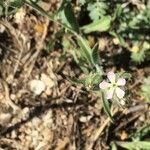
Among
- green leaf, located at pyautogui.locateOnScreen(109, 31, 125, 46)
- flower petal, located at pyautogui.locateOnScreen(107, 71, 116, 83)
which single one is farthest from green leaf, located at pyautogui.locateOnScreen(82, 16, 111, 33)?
flower petal, located at pyautogui.locateOnScreen(107, 71, 116, 83)

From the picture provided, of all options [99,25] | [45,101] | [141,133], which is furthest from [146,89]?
[45,101]

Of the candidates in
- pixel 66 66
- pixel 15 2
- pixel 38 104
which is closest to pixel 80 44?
pixel 66 66

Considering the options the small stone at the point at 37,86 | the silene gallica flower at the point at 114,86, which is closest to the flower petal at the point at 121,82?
the silene gallica flower at the point at 114,86

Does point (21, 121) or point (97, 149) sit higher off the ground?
point (21, 121)

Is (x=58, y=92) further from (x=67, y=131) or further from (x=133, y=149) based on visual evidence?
(x=133, y=149)

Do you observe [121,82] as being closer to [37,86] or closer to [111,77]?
[111,77]

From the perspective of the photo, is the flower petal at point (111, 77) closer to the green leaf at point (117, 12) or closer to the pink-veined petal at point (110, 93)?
the pink-veined petal at point (110, 93)

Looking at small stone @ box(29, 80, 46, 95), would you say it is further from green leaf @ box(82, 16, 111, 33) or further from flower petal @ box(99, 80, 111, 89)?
flower petal @ box(99, 80, 111, 89)
